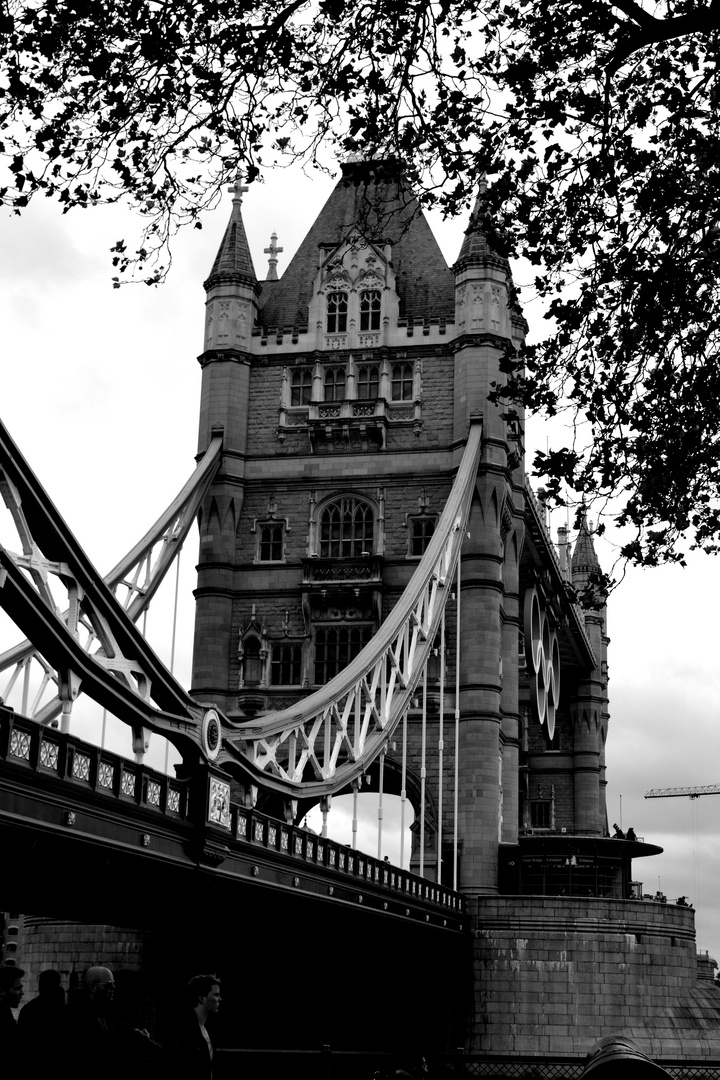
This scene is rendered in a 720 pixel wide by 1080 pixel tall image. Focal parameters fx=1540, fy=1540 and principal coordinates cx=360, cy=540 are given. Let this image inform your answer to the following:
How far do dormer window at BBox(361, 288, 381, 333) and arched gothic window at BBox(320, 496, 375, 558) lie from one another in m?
6.08

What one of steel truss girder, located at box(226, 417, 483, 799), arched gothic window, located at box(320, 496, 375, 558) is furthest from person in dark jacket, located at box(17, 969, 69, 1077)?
arched gothic window, located at box(320, 496, 375, 558)

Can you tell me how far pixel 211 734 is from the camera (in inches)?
847

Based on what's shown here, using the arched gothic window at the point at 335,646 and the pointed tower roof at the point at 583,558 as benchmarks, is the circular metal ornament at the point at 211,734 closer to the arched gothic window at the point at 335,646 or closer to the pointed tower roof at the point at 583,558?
the arched gothic window at the point at 335,646

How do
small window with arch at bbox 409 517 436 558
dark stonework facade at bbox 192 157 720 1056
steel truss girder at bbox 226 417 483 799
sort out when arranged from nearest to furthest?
steel truss girder at bbox 226 417 483 799 < dark stonework facade at bbox 192 157 720 1056 < small window with arch at bbox 409 517 436 558

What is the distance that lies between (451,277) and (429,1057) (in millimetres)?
35856

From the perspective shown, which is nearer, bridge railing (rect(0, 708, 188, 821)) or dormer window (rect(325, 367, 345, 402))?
bridge railing (rect(0, 708, 188, 821))

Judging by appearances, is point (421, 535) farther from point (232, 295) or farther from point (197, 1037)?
point (197, 1037)

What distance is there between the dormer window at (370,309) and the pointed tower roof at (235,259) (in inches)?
146

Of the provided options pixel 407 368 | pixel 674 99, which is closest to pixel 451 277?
pixel 407 368

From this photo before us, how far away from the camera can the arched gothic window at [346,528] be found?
4775 centimetres

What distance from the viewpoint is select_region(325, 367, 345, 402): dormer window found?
163ft

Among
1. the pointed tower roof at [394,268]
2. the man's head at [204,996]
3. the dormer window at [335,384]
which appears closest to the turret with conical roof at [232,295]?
the pointed tower roof at [394,268]

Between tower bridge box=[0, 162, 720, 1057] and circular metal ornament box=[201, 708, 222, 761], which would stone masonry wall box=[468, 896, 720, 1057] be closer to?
tower bridge box=[0, 162, 720, 1057]

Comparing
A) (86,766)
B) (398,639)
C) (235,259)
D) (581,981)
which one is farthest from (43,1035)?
(235,259)
